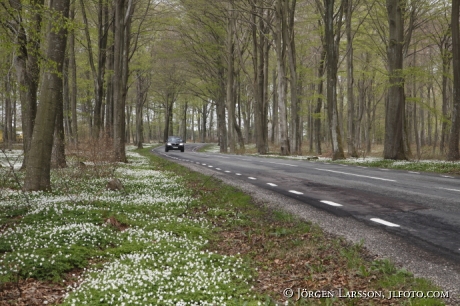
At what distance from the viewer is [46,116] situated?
1000 centimetres

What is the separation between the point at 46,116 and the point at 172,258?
6.66m

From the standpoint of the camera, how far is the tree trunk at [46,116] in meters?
9.99

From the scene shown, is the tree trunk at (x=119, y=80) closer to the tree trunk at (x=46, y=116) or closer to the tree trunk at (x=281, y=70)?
the tree trunk at (x=46, y=116)

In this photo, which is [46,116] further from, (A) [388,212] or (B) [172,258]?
(A) [388,212]

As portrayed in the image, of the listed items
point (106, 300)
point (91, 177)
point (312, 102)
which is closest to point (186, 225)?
point (106, 300)

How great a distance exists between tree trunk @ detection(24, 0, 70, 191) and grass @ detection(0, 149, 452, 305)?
1141 mm

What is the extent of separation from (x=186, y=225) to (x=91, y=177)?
30.0 ft

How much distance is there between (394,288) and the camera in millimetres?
4211

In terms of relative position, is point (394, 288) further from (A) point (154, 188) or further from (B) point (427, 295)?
→ (A) point (154, 188)

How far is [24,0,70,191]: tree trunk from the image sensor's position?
393 inches

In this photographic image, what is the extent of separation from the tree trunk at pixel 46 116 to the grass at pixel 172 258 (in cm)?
114

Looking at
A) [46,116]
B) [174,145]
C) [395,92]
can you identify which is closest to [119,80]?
[46,116]

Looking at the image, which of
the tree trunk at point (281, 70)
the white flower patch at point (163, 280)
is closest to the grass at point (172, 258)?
the white flower patch at point (163, 280)

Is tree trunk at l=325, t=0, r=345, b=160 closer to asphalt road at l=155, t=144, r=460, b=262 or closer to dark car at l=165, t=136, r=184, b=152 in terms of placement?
asphalt road at l=155, t=144, r=460, b=262
